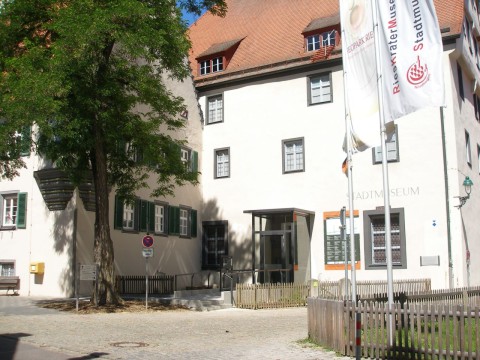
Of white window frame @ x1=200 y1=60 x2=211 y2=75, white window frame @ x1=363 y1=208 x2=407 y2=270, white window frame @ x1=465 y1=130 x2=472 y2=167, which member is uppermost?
white window frame @ x1=200 y1=60 x2=211 y2=75

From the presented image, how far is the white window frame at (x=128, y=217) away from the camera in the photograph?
24422 mm

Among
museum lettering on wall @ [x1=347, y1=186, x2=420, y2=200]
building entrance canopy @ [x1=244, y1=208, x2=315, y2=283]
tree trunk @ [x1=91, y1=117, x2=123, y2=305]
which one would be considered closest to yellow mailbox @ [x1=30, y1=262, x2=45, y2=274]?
tree trunk @ [x1=91, y1=117, x2=123, y2=305]

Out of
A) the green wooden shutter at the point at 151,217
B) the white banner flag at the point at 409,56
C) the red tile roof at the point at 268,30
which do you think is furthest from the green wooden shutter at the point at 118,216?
the white banner flag at the point at 409,56

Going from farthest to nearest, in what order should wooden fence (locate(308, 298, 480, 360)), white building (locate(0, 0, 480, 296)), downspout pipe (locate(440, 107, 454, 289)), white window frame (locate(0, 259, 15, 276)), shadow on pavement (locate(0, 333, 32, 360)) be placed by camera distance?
white window frame (locate(0, 259, 15, 276)) < white building (locate(0, 0, 480, 296)) < downspout pipe (locate(440, 107, 454, 289)) < shadow on pavement (locate(0, 333, 32, 360)) < wooden fence (locate(308, 298, 480, 360))

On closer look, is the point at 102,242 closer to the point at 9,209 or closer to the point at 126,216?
the point at 126,216

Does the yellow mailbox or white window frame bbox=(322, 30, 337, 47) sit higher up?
white window frame bbox=(322, 30, 337, 47)

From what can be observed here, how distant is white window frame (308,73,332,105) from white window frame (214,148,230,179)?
197 inches

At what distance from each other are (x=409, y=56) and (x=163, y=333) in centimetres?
792

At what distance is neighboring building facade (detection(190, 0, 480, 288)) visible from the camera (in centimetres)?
2333

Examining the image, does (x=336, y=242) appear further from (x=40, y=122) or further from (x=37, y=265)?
(x=40, y=122)

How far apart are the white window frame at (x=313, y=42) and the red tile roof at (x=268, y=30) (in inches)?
14.8

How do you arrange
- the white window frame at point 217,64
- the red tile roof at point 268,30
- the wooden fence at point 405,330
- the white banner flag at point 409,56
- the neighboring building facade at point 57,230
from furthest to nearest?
the white window frame at point 217,64 < the red tile roof at point 268,30 < the neighboring building facade at point 57,230 < the white banner flag at point 409,56 < the wooden fence at point 405,330

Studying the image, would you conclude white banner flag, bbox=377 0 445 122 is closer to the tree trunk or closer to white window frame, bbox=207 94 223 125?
the tree trunk

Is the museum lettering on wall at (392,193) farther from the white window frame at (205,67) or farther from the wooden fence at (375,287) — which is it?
the white window frame at (205,67)
